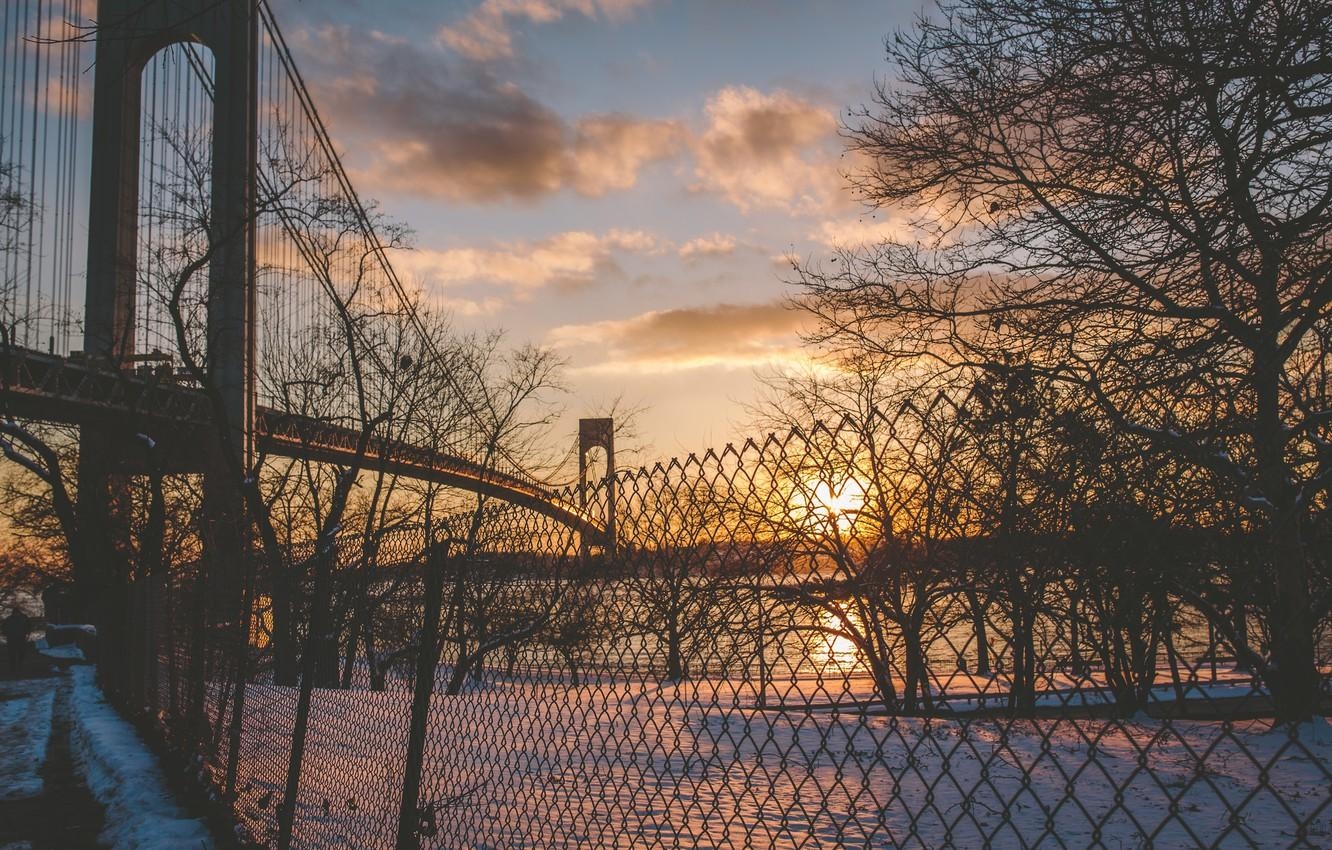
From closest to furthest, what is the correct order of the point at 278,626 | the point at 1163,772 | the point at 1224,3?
the point at 1224,3, the point at 1163,772, the point at 278,626

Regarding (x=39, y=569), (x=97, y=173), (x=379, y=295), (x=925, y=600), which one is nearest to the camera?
(x=925, y=600)

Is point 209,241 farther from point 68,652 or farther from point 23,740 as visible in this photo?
point 68,652

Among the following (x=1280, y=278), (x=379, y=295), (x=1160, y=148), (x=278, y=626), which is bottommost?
(x=278, y=626)

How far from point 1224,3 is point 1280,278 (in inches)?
73.0

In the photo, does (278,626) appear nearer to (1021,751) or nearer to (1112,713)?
(1021,751)

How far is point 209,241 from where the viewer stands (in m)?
11.5

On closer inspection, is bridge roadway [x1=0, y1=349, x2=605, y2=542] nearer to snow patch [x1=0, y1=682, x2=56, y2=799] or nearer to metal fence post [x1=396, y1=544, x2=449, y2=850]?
snow patch [x1=0, y1=682, x2=56, y2=799]

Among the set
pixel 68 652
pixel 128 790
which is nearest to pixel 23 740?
pixel 128 790

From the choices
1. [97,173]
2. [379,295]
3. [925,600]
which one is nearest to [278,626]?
[925,600]

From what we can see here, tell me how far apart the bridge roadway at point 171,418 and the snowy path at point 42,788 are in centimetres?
395

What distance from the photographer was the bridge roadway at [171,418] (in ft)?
53.2

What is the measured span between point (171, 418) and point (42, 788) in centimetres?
947

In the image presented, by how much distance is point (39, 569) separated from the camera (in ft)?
123

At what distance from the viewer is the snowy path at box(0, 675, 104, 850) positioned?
616 cm
